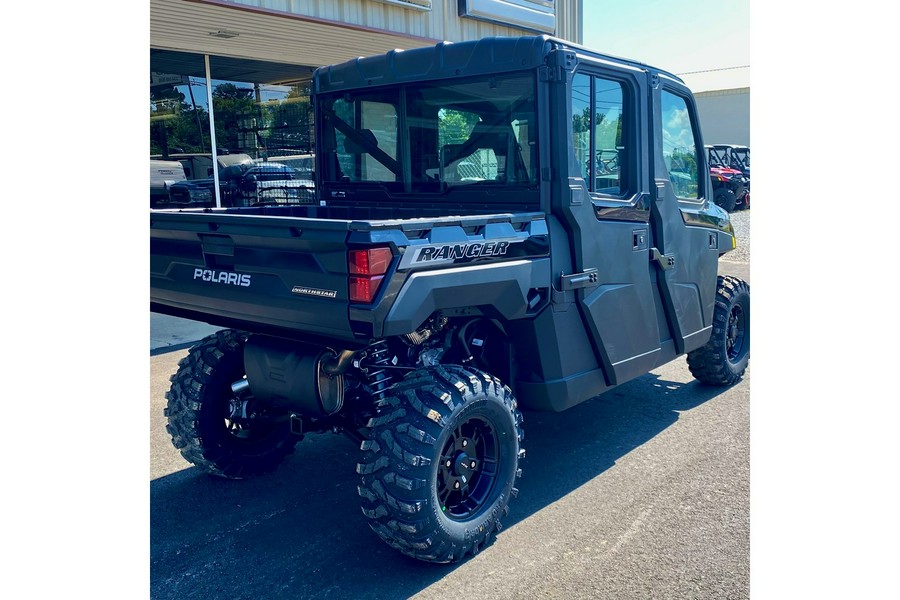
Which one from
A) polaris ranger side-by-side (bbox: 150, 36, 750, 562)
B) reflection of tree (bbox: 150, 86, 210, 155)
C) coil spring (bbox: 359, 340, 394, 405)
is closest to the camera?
polaris ranger side-by-side (bbox: 150, 36, 750, 562)

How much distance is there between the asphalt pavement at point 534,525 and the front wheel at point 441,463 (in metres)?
0.17

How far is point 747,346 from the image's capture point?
622 centimetres

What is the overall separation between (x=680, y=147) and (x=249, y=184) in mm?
6641

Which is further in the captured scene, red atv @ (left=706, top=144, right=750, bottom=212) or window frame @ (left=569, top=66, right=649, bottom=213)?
red atv @ (left=706, top=144, right=750, bottom=212)

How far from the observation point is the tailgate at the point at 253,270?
3.14 meters

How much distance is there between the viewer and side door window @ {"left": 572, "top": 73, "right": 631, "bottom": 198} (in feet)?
13.4

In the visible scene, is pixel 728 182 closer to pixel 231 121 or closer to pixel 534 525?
Answer: pixel 231 121

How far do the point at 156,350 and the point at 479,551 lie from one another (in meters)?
4.72

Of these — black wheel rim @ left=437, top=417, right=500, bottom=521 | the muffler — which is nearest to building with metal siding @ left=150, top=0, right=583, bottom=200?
the muffler

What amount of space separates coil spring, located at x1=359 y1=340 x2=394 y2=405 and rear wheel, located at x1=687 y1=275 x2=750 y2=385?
9.30 ft

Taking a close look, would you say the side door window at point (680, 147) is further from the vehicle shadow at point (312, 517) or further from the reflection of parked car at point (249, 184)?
the reflection of parked car at point (249, 184)

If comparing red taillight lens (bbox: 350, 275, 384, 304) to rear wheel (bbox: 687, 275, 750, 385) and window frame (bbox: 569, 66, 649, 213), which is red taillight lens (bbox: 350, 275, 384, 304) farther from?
rear wheel (bbox: 687, 275, 750, 385)

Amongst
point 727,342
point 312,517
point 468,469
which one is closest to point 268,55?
point 727,342

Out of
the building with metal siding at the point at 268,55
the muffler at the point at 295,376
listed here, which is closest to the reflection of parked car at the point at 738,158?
the building with metal siding at the point at 268,55
